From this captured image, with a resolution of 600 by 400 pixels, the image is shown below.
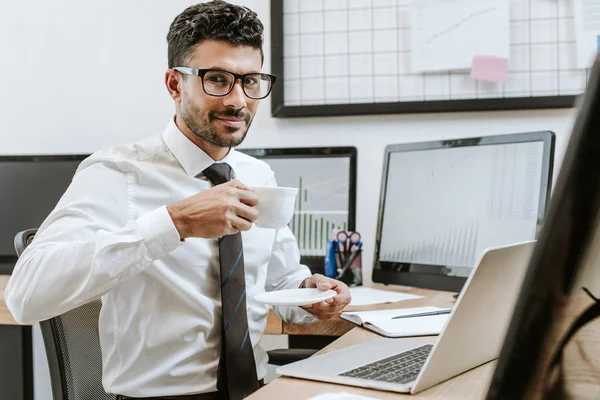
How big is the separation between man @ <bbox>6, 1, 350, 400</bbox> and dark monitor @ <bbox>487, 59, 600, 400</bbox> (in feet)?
2.52

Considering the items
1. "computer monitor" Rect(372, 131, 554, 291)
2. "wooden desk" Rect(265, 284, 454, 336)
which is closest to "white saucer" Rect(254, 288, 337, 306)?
"wooden desk" Rect(265, 284, 454, 336)

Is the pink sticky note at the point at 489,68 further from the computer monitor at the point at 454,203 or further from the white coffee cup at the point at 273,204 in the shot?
the white coffee cup at the point at 273,204

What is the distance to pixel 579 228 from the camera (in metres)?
0.28

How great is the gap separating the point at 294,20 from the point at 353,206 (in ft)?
2.19

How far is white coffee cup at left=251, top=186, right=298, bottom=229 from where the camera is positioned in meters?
1.01

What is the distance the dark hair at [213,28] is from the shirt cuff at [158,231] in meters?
0.43

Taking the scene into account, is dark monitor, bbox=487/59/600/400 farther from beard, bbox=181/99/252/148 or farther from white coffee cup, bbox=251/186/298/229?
beard, bbox=181/99/252/148

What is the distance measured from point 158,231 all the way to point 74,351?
1.23 feet

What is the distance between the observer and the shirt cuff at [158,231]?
1037 millimetres

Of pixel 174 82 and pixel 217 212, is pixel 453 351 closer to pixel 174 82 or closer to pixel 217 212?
pixel 217 212

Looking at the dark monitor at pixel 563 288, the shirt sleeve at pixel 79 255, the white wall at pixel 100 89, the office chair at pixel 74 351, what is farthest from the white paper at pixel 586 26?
the dark monitor at pixel 563 288

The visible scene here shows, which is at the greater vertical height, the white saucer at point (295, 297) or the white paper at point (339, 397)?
the white saucer at point (295, 297)

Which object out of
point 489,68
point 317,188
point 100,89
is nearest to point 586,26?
point 489,68

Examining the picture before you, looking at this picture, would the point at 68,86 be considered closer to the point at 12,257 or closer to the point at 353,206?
the point at 12,257
